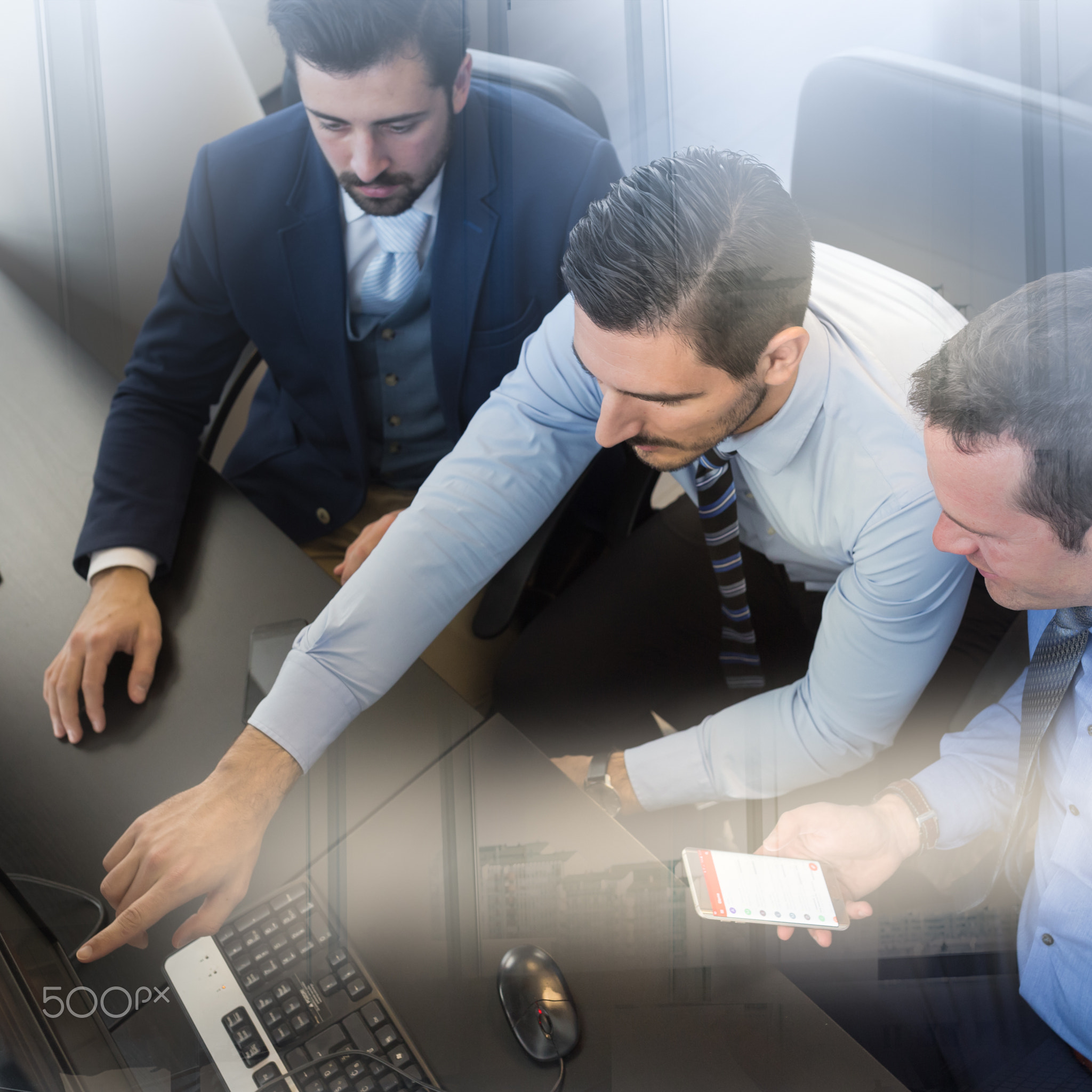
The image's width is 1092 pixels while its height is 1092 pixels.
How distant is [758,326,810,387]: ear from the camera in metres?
0.70

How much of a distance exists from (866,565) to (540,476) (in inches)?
14.4

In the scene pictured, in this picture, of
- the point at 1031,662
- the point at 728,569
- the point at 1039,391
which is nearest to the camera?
the point at 1039,391

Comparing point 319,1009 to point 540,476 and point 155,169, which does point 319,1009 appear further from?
point 155,169

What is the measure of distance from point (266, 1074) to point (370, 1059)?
7 centimetres

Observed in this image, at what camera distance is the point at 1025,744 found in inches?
28.8

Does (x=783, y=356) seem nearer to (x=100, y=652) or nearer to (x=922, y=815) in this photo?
(x=922, y=815)

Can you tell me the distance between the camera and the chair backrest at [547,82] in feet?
2.70

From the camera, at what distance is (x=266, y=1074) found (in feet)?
1.80

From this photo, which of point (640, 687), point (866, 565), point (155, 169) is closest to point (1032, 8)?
point (866, 565)

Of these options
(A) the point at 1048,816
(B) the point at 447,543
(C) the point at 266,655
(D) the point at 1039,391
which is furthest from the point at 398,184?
(A) the point at 1048,816

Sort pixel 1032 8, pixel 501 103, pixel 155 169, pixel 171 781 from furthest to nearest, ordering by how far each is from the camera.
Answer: pixel 155 169, pixel 501 103, pixel 171 781, pixel 1032 8

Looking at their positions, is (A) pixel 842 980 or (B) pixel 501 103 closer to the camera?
(A) pixel 842 980

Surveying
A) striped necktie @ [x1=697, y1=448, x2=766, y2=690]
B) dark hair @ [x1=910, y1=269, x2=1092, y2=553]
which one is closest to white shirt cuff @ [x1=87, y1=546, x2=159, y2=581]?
striped necktie @ [x1=697, y1=448, x2=766, y2=690]

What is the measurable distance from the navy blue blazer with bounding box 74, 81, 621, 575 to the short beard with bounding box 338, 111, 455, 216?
2 centimetres
